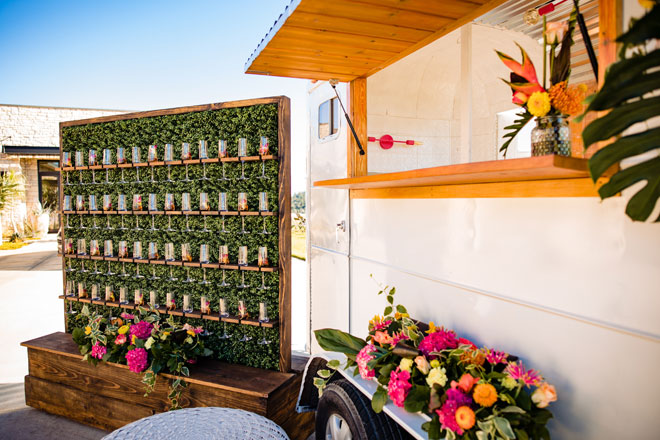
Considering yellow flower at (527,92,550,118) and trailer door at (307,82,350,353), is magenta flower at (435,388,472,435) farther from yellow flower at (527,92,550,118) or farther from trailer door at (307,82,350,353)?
trailer door at (307,82,350,353)

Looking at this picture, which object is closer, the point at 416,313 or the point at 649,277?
the point at 649,277

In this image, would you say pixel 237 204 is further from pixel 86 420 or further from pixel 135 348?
pixel 86 420

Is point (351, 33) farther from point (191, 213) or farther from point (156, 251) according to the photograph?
point (156, 251)

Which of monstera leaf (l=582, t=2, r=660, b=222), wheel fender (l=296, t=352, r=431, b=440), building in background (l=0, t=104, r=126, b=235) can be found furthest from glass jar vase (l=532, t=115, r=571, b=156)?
building in background (l=0, t=104, r=126, b=235)

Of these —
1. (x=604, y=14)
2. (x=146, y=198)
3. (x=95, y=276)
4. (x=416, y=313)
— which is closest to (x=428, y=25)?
(x=604, y=14)

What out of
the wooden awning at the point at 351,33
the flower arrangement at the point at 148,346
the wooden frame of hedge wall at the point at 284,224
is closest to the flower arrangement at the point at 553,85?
the wooden awning at the point at 351,33

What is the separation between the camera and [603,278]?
1.52 metres

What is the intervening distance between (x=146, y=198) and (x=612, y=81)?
3.88 meters

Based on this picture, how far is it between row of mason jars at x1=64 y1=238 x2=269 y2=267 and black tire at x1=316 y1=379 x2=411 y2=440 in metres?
1.44

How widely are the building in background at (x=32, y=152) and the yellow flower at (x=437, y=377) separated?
17099 mm

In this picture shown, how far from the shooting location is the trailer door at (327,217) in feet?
12.0

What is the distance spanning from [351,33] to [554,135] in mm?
1523

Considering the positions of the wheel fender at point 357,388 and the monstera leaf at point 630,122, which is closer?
the monstera leaf at point 630,122

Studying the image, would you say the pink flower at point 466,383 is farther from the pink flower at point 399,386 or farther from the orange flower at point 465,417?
the pink flower at point 399,386
